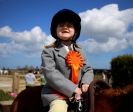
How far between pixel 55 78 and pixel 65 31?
2.06 feet

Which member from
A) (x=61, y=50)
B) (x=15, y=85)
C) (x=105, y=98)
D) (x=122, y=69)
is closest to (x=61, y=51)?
(x=61, y=50)

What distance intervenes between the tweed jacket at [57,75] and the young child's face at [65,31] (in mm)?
131

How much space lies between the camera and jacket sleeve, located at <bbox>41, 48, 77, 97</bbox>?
11.7 ft

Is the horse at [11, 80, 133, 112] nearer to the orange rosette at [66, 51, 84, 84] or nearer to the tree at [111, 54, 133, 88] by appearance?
the orange rosette at [66, 51, 84, 84]

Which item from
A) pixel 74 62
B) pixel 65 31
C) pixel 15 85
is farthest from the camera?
pixel 15 85

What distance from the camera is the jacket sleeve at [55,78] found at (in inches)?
141

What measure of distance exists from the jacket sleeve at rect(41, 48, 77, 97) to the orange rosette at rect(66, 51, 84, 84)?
0.15m

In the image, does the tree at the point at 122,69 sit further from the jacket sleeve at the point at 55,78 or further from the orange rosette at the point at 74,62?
the jacket sleeve at the point at 55,78

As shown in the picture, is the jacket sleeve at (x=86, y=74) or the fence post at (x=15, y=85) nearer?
the jacket sleeve at (x=86, y=74)

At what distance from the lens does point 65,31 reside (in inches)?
155

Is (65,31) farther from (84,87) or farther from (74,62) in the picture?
(84,87)

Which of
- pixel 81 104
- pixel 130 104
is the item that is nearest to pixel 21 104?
pixel 81 104

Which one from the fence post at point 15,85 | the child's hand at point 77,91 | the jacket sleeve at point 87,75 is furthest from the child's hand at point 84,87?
the fence post at point 15,85

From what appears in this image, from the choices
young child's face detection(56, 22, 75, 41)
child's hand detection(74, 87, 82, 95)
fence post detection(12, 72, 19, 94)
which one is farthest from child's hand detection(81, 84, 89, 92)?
fence post detection(12, 72, 19, 94)
